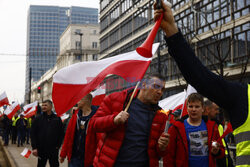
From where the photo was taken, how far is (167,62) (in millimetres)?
31203

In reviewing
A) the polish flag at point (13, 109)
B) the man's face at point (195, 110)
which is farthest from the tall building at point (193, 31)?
the man's face at point (195, 110)

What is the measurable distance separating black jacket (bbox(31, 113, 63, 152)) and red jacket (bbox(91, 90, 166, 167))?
3.92 metres

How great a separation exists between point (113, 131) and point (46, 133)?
4165 millimetres

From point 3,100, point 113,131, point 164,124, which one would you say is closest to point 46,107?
point 113,131

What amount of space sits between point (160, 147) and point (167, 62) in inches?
1093

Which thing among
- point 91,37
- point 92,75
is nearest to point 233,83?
point 92,75

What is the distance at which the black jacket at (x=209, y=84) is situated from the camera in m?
1.92

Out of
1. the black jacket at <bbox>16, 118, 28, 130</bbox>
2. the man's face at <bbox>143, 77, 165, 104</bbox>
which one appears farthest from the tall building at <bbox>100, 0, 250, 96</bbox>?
the man's face at <bbox>143, 77, 165, 104</bbox>

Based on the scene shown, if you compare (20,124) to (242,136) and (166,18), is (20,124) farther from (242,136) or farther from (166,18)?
(242,136)

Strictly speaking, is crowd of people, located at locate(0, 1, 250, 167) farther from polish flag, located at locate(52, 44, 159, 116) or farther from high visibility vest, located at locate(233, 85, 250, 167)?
polish flag, located at locate(52, 44, 159, 116)

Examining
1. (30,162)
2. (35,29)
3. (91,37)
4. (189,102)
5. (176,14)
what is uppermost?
(35,29)

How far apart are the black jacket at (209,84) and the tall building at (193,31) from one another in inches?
553

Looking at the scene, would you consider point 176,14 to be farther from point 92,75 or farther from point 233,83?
point 233,83

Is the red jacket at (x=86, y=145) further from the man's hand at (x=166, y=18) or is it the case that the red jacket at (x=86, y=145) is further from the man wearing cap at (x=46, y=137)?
the man's hand at (x=166, y=18)
